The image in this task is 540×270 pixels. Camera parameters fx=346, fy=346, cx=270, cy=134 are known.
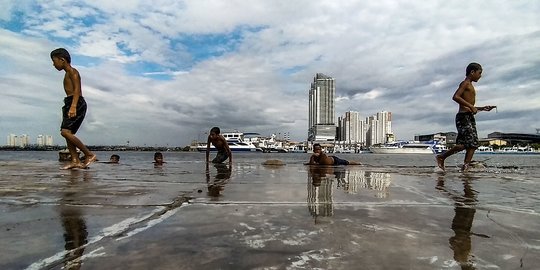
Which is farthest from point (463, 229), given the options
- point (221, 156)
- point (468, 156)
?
point (221, 156)

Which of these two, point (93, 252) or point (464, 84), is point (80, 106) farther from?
point (464, 84)

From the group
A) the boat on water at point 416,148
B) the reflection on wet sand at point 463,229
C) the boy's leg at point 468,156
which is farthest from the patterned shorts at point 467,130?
the boat on water at point 416,148

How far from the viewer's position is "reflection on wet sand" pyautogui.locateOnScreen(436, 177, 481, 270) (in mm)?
1757

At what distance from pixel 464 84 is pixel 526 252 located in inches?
304

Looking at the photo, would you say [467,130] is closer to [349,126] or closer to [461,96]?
[461,96]

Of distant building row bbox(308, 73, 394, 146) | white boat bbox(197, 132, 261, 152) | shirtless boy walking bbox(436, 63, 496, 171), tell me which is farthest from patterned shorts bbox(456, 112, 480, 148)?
distant building row bbox(308, 73, 394, 146)

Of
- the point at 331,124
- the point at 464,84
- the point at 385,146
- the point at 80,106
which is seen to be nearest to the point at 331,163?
the point at 464,84

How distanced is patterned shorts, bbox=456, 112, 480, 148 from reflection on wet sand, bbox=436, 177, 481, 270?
5.11 m

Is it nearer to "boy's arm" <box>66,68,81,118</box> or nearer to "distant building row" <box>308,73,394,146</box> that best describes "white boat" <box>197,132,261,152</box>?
"distant building row" <box>308,73,394,146</box>

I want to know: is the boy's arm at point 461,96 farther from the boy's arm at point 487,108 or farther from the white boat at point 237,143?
the white boat at point 237,143

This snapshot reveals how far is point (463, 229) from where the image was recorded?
7.86 feet

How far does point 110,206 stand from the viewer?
10.2 feet

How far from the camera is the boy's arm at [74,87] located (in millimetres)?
6840

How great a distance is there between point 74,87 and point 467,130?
908 centimetres
